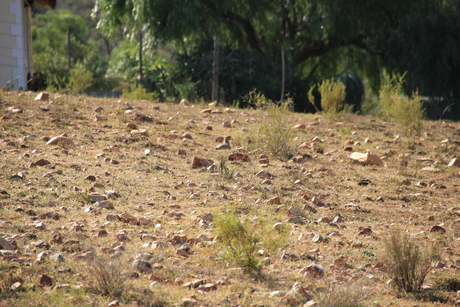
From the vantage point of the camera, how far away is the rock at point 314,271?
12.3 ft

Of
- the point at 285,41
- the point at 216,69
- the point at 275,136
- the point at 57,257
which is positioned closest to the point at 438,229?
the point at 275,136

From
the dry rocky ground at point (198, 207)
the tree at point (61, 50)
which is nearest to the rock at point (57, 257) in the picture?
the dry rocky ground at point (198, 207)

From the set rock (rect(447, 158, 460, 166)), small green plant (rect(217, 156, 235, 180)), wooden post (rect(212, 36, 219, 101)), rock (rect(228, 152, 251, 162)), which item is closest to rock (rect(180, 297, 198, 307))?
small green plant (rect(217, 156, 235, 180))

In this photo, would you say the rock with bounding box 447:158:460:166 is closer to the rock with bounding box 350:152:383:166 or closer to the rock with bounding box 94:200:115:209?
the rock with bounding box 350:152:383:166

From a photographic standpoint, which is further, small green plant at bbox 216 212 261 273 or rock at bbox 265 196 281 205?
rock at bbox 265 196 281 205

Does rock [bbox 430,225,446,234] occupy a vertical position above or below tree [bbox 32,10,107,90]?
below

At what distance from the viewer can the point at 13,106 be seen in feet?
26.8

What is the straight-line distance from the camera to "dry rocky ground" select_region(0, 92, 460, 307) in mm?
3420

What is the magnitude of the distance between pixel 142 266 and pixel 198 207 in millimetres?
1432

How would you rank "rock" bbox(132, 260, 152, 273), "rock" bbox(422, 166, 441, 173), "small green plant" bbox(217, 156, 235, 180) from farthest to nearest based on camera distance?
"rock" bbox(422, 166, 441, 173)
"small green plant" bbox(217, 156, 235, 180)
"rock" bbox(132, 260, 152, 273)

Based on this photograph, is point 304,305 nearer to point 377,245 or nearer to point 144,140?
point 377,245

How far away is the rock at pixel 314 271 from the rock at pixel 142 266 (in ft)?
3.37

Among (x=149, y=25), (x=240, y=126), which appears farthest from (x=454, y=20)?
(x=240, y=126)

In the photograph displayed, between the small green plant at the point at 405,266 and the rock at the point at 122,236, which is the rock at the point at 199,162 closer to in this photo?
the rock at the point at 122,236
